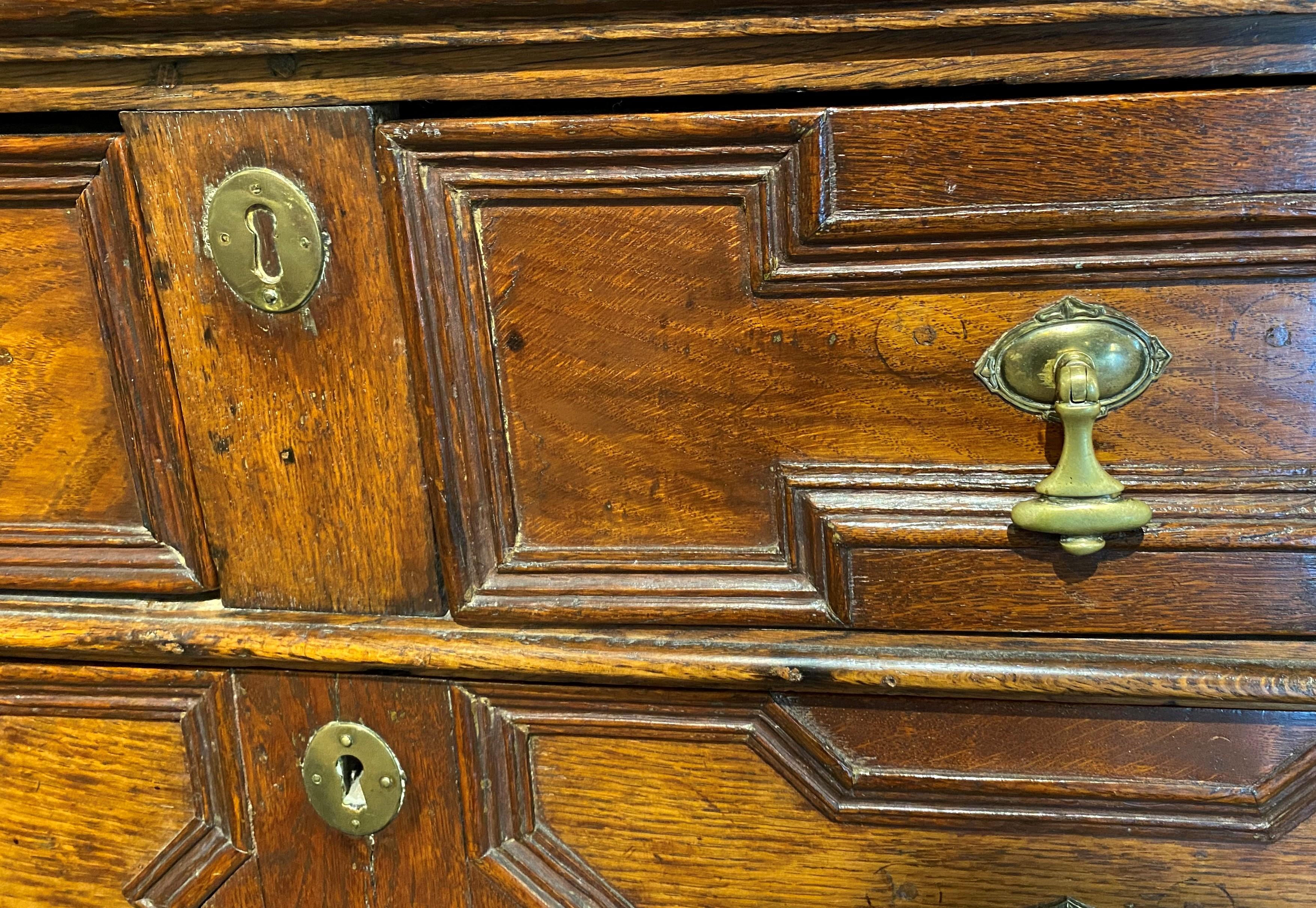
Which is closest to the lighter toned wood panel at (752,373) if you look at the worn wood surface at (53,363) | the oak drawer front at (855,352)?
the oak drawer front at (855,352)

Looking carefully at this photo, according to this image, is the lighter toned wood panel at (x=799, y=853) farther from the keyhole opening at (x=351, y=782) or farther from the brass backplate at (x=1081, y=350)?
the brass backplate at (x=1081, y=350)

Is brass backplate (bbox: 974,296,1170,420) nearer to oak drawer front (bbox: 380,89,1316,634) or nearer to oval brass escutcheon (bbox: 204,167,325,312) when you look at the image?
oak drawer front (bbox: 380,89,1316,634)

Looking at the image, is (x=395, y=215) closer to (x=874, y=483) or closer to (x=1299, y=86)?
(x=874, y=483)

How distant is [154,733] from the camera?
1.88 feet

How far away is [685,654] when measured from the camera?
509 mm

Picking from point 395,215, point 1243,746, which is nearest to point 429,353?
point 395,215

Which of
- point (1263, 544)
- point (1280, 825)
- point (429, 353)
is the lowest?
point (1280, 825)

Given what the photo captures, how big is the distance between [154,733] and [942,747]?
1.38 feet

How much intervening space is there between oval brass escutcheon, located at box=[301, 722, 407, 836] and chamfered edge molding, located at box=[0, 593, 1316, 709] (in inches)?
1.7

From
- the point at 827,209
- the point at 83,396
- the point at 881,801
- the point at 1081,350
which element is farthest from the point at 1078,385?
the point at 83,396

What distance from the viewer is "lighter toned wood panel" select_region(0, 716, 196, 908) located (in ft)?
1.90

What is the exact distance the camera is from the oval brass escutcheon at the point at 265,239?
0.48m

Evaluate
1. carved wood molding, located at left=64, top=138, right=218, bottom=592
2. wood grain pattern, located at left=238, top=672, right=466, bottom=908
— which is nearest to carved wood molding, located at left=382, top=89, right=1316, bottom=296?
carved wood molding, located at left=64, top=138, right=218, bottom=592

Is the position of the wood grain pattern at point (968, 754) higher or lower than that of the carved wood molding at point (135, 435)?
lower
